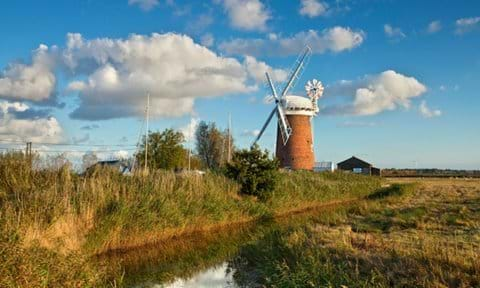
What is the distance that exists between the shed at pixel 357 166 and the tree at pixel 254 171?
52.7 m

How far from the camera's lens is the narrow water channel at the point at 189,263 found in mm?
10086

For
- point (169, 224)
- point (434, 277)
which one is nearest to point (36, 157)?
point (169, 224)

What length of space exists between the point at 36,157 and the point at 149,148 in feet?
122

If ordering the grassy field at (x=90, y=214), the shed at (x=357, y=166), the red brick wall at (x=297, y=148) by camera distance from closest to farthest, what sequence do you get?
the grassy field at (x=90, y=214) < the red brick wall at (x=297, y=148) < the shed at (x=357, y=166)

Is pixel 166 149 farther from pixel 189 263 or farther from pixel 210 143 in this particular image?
pixel 189 263

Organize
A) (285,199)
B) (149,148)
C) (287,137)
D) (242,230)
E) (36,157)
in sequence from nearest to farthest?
(36,157), (242,230), (285,199), (287,137), (149,148)

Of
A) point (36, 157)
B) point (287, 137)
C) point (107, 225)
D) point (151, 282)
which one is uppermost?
point (287, 137)

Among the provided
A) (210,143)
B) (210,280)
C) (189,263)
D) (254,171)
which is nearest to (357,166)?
(210,143)

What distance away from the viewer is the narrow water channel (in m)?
10.1

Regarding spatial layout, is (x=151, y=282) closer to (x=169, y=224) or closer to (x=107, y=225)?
(x=107, y=225)

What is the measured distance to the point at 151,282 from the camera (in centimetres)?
1008

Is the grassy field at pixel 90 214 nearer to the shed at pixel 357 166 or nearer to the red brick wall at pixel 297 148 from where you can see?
the red brick wall at pixel 297 148

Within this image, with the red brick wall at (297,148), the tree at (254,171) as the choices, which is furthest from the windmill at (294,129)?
the tree at (254,171)

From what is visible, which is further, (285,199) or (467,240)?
(285,199)
